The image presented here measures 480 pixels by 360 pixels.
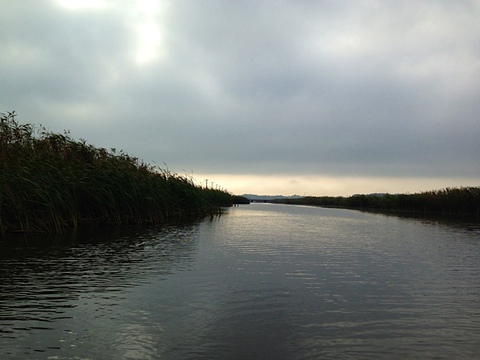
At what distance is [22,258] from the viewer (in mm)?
7281

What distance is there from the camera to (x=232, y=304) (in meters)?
4.84

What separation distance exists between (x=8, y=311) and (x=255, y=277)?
12.1ft

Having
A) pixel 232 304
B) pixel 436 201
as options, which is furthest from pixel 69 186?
pixel 436 201

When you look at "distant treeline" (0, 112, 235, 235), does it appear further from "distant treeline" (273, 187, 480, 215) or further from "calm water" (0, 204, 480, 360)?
"distant treeline" (273, 187, 480, 215)

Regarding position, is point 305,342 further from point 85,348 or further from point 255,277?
point 255,277

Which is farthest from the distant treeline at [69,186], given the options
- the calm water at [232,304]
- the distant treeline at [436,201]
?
the distant treeline at [436,201]

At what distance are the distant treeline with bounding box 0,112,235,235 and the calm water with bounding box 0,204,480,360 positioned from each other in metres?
2.01

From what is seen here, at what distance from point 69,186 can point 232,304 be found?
31.0 feet

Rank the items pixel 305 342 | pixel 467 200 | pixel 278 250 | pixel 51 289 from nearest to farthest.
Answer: pixel 305 342 → pixel 51 289 → pixel 278 250 → pixel 467 200

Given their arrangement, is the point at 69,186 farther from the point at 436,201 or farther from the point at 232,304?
the point at 436,201

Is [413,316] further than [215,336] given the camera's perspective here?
Yes

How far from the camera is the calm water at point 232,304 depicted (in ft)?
11.3

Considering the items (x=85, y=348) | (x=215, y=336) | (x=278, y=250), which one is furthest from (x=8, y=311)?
(x=278, y=250)

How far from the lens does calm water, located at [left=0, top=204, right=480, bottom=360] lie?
3.45 m
